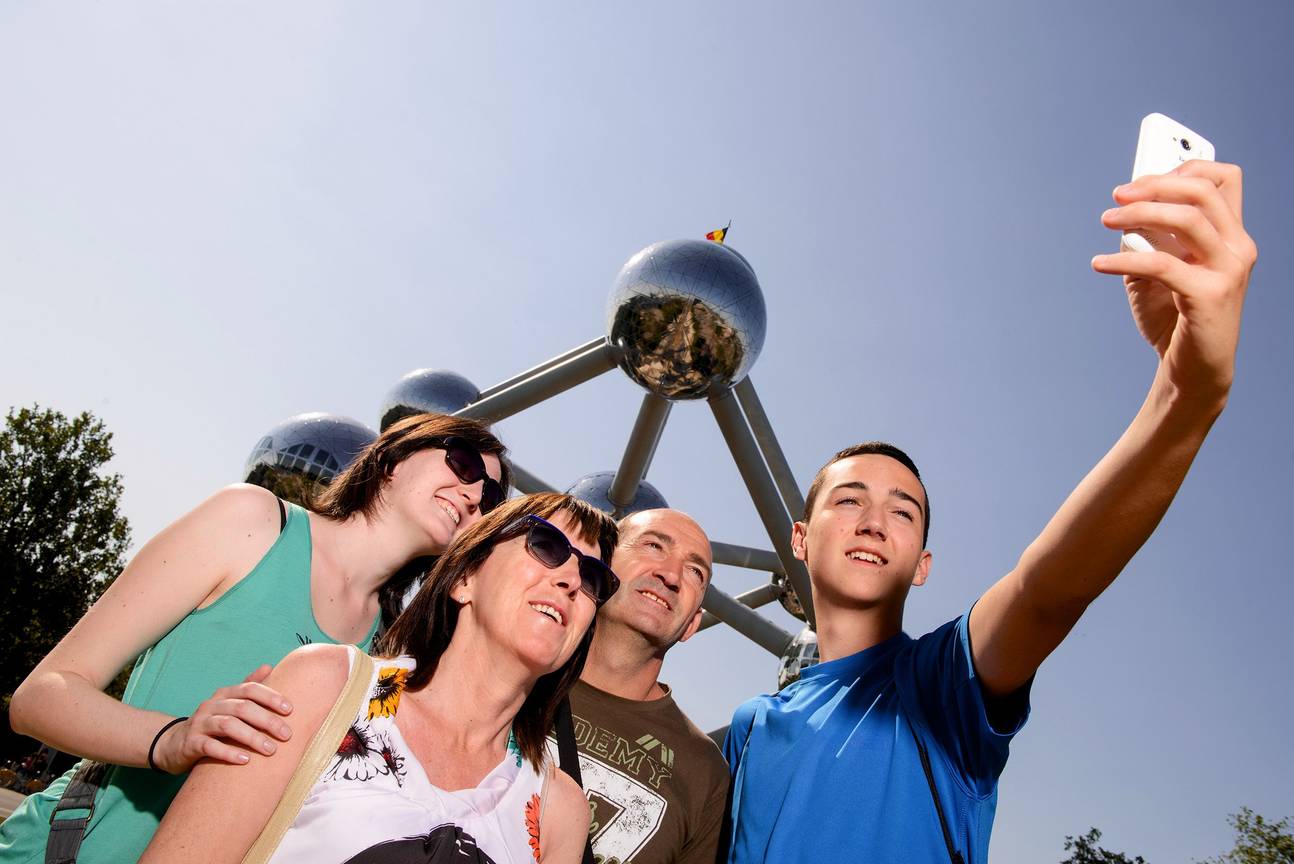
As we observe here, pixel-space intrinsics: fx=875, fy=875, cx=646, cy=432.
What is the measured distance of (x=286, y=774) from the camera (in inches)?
72.7

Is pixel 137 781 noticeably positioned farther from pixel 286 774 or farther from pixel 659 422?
pixel 659 422

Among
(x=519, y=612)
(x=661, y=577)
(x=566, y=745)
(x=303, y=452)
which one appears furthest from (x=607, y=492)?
(x=519, y=612)

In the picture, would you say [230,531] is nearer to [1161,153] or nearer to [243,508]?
[243,508]

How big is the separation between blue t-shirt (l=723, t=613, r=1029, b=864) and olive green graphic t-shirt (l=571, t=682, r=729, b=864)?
Answer: 1.84 ft

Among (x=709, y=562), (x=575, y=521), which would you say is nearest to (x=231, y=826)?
(x=575, y=521)

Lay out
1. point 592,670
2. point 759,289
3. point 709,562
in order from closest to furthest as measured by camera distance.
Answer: point 592,670, point 709,562, point 759,289

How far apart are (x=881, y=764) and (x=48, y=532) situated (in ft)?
78.3

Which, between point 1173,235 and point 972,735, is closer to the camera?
point 1173,235

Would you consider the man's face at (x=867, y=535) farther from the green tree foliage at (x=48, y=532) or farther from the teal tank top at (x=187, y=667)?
the green tree foliage at (x=48, y=532)

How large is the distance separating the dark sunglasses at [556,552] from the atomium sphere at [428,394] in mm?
9281

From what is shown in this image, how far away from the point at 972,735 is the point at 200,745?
1.78 m

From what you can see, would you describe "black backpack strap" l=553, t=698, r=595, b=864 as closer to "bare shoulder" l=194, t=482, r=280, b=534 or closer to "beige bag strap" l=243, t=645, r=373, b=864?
"beige bag strap" l=243, t=645, r=373, b=864

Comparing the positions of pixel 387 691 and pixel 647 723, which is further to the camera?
pixel 647 723

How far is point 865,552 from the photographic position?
108 inches
